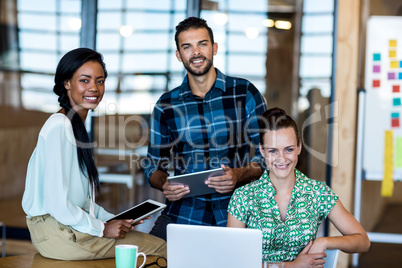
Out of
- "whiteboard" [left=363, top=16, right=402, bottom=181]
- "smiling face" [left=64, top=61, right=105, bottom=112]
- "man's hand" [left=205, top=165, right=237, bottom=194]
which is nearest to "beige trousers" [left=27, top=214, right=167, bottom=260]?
"smiling face" [left=64, top=61, right=105, bottom=112]

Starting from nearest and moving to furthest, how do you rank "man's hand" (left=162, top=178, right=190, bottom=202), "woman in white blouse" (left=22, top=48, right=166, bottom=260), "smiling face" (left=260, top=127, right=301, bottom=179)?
"woman in white blouse" (left=22, top=48, right=166, bottom=260) < "smiling face" (left=260, top=127, right=301, bottom=179) < "man's hand" (left=162, top=178, right=190, bottom=202)

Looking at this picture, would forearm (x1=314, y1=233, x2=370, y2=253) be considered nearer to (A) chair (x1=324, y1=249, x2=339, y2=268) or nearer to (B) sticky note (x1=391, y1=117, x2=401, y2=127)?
(A) chair (x1=324, y1=249, x2=339, y2=268)

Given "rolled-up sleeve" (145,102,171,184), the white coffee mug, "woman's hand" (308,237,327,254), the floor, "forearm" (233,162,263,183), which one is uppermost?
"rolled-up sleeve" (145,102,171,184)

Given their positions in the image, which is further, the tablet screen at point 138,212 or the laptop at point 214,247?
the tablet screen at point 138,212

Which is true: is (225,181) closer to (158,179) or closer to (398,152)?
(158,179)

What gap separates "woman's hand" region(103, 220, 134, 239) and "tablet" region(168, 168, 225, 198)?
46 centimetres

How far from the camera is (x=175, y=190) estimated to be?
8.02 ft

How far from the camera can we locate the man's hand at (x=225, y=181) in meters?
2.37

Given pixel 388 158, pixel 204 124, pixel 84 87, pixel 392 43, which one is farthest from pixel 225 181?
pixel 392 43

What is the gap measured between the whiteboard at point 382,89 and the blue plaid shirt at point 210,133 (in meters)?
1.40

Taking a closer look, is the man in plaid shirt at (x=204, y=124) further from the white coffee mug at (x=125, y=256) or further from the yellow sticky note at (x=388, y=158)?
the yellow sticky note at (x=388, y=158)

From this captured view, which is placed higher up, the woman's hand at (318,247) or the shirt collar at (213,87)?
the shirt collar at (213,87)

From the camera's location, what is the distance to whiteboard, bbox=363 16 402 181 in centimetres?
369

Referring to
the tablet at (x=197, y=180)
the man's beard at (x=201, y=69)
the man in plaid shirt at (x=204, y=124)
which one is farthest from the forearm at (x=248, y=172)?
the man's beard at (x=201, y=69)
